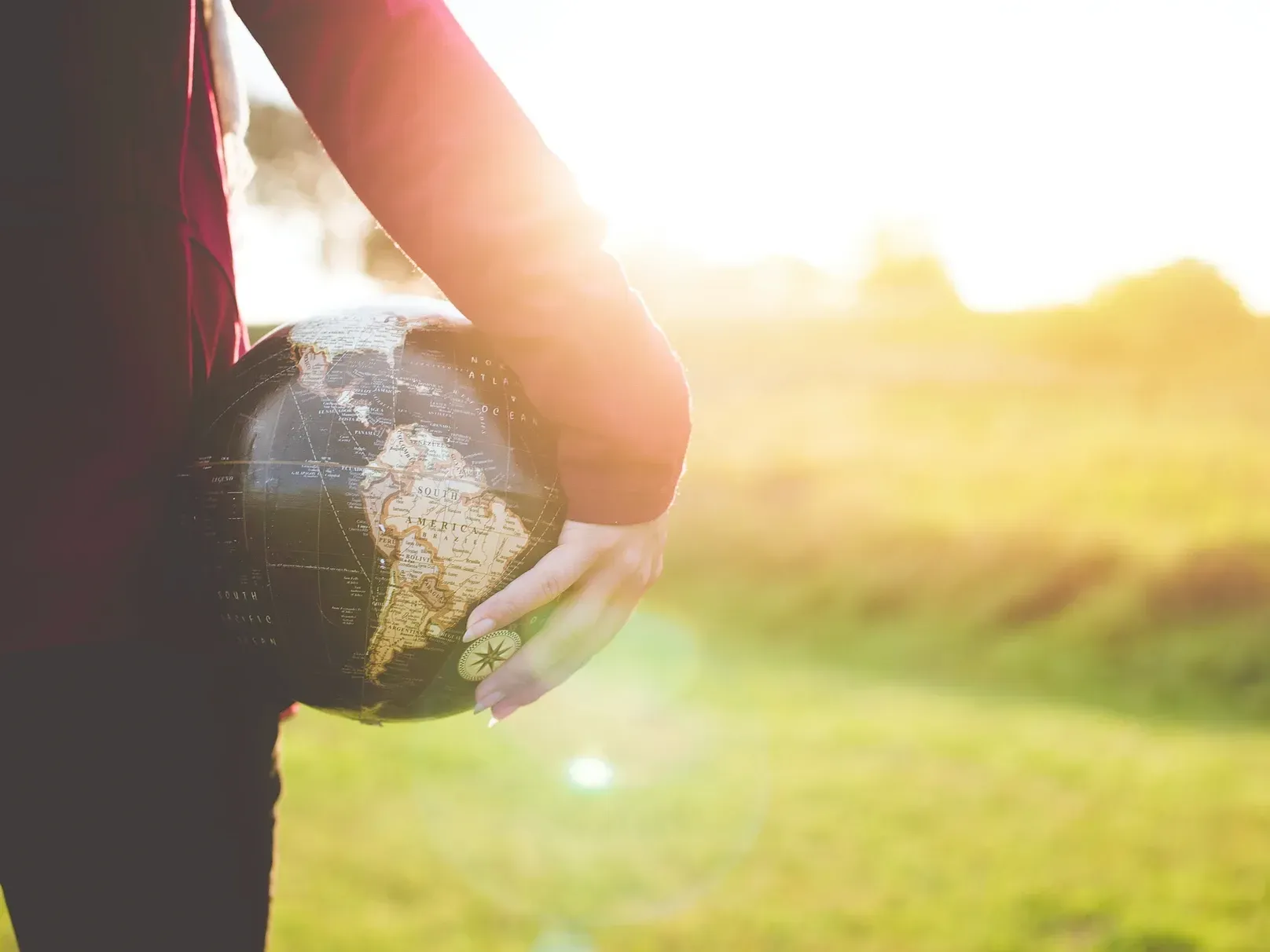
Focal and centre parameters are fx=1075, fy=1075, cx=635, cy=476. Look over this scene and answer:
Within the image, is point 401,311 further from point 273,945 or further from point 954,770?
point 954,770

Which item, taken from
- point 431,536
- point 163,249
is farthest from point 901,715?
point 163,249

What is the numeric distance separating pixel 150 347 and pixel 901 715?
24.9 feet

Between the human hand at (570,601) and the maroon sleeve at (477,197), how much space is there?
161 millimetres

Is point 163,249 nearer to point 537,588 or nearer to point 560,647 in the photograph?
point 537,588

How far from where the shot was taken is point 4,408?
1523 millimetres

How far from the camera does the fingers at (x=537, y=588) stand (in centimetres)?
175

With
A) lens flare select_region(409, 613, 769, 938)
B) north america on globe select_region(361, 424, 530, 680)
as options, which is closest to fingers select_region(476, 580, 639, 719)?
north america on globe select_region(361, 424, 530, 680)

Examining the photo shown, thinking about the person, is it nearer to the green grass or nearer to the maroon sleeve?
the maroon sleeve

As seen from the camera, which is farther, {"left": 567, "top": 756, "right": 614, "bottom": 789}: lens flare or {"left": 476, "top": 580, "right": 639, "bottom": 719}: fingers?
{"left": 567, "top": 756, "right": 614, "bottom": 789}: lens flare

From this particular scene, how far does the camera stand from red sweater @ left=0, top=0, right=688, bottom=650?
152 cm

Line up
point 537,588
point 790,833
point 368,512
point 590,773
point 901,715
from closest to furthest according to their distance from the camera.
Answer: point 537,588 → point 368,512 → point 790,833 → point 590,773 → point 901,715

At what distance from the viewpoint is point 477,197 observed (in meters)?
1.56

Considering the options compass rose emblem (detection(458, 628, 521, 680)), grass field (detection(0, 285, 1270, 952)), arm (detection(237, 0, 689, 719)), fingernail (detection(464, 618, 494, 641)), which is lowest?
grass field (detection(0, 285, 1270, 952))

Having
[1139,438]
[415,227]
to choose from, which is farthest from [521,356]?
[1139,438]
